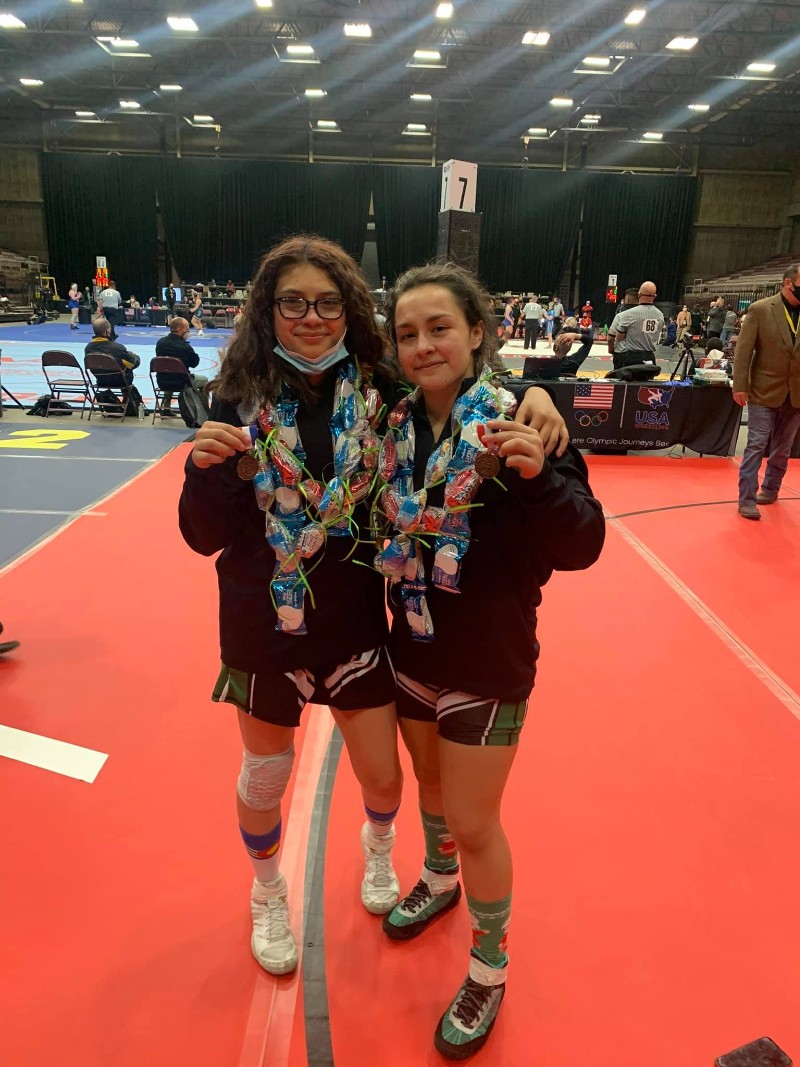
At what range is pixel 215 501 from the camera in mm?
1363

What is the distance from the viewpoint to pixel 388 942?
5.81ft

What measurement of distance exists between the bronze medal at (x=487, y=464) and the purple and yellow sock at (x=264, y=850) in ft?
3.37

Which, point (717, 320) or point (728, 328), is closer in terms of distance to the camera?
point (717, 320)

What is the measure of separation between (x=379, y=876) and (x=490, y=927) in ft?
1.51

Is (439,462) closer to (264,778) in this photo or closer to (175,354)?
(264,778)

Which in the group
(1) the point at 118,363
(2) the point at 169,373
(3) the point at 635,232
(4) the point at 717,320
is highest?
(3) the point at 635,232

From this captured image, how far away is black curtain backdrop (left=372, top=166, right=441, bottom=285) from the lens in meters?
26.3

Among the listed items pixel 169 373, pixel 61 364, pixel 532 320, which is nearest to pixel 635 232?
pixel 532 320

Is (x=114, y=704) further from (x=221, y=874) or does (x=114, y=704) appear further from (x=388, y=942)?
(x=388, y=942)

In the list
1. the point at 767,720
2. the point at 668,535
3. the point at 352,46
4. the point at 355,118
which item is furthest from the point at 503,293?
the point at 767,720

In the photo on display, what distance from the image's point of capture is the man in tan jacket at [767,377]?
4.95 metres

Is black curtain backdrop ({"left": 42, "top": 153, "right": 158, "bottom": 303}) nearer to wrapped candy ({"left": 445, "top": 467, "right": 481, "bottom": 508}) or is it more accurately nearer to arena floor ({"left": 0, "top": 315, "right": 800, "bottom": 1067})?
arena floor ({"left": 0, "top": 315, "right": 800, "bottom": 1067})

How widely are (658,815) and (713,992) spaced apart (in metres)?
0.61

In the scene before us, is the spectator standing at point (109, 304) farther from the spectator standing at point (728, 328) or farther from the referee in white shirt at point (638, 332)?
the spectator standing at point (728, 328)
